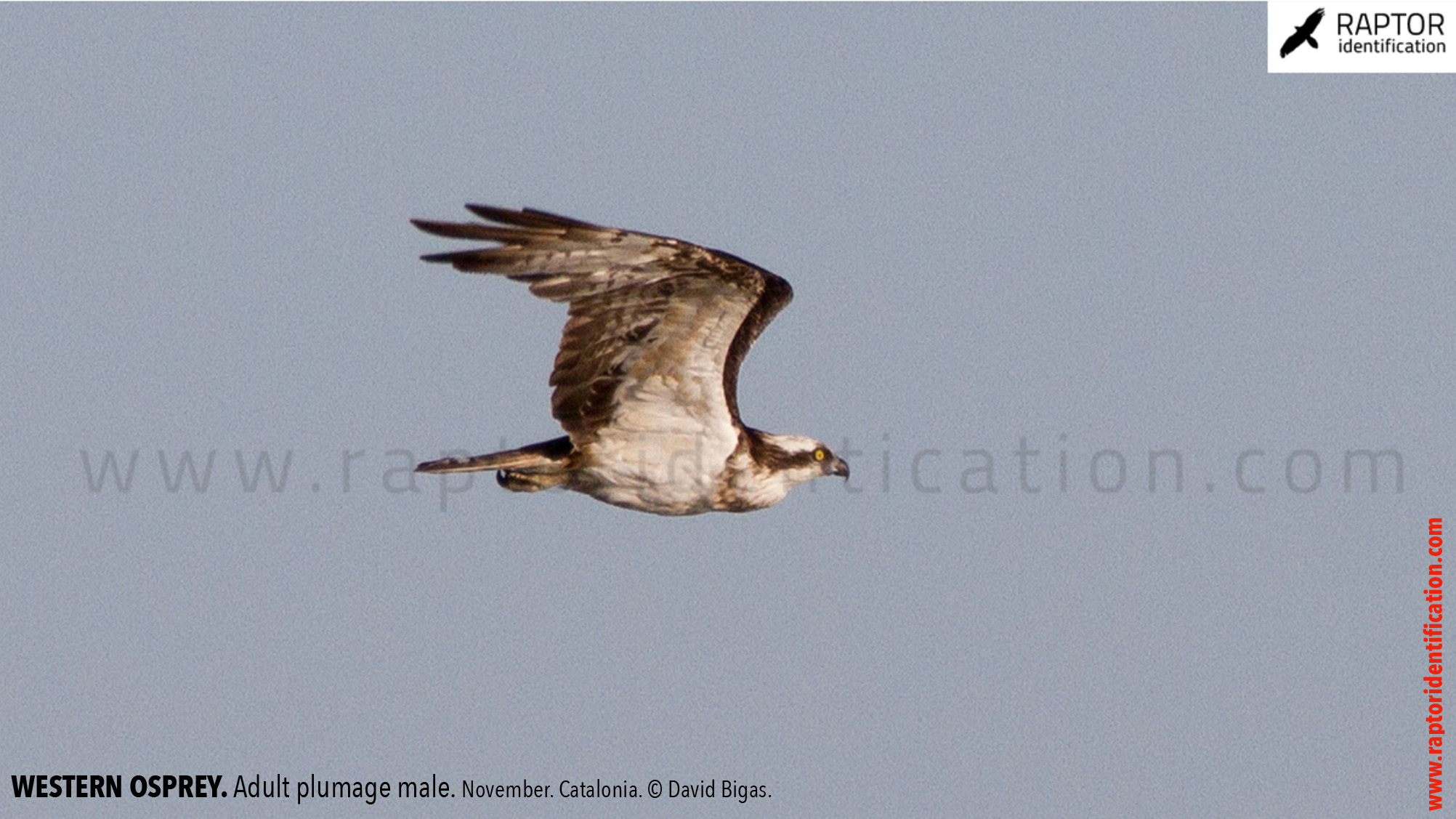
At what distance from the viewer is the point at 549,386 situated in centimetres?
1388

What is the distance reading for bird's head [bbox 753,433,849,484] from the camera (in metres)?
14.5

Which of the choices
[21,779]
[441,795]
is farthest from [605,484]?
[21,779]

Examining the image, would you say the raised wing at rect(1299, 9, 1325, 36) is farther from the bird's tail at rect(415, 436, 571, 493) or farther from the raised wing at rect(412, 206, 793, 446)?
the bird's tail at rect(415, 436, 571, 493)

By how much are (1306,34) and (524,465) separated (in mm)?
10056

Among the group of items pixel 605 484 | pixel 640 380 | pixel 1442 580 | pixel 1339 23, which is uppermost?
pixel 1339 23

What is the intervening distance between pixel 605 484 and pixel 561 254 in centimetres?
223

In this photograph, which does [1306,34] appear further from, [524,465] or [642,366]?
[524,465]

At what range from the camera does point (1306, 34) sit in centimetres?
1795

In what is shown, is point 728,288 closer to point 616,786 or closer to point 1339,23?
point 616,786

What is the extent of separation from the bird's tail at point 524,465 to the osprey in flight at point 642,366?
1 centimetres

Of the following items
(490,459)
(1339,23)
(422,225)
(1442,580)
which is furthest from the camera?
(1339,23)

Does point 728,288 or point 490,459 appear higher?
point 728,288

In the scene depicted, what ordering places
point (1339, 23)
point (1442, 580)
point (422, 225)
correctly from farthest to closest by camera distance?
point (1339, 23) < point (1442, 580) < point (422, 225)

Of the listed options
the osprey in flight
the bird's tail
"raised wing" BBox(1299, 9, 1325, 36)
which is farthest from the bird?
the bird's tail
